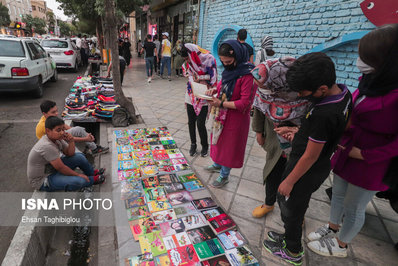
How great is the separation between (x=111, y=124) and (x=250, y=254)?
12.4 feet

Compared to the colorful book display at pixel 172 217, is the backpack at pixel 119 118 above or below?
above

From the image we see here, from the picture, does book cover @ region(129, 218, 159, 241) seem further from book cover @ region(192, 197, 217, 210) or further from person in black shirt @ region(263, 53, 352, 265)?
person in black shirt @ region(263, 53, 352, 265)

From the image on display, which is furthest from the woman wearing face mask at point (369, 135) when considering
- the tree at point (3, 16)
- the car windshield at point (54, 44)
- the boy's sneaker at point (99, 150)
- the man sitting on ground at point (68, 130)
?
the tree at point (3, 16)

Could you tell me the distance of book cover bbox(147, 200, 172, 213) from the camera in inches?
93.5

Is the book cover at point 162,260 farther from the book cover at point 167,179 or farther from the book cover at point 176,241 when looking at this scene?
the book cover at point 167,179

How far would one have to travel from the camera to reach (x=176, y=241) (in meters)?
2.01

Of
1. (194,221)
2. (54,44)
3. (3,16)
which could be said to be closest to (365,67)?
(194,221)

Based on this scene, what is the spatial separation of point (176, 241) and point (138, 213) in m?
0.54

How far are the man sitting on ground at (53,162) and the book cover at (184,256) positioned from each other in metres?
1.34

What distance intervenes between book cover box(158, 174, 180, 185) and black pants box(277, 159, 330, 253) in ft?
4.85

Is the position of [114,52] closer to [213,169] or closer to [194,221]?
[213,169]

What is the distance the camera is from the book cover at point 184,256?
1817 mm

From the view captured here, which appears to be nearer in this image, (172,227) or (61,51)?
(172,227)

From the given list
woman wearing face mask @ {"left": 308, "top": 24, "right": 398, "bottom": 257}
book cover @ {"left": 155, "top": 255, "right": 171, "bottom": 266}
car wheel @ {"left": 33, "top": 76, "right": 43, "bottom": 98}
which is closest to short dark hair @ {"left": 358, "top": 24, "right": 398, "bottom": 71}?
woman wearing face mask @ {"left": 308, "top": 24, "right": 398, "bottom": 257}
